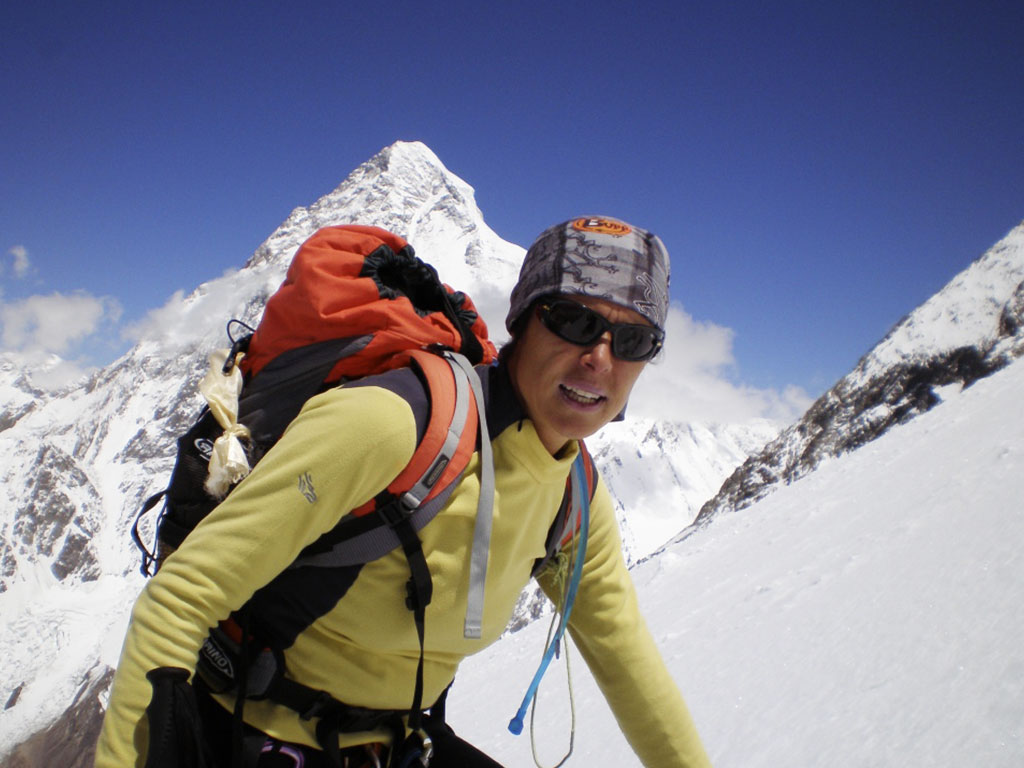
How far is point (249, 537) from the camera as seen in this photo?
5.02 ft

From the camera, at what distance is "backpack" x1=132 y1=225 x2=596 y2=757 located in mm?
1795

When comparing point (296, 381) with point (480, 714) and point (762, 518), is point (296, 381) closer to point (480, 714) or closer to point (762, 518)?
point (480, 714)

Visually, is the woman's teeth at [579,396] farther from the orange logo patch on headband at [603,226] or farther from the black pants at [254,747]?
the black pants at [254,747]

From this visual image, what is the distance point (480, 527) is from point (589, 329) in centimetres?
76

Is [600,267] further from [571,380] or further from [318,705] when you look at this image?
[318,705]

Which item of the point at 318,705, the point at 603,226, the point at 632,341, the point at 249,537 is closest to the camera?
the point at 249,537

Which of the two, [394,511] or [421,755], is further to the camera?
[421,755]

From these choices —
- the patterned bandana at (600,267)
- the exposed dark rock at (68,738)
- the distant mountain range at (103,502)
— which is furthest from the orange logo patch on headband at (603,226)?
the exposed dark rock at (68,738)

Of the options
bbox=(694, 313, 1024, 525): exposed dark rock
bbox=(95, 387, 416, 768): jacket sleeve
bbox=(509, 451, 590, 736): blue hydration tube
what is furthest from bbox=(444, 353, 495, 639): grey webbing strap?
bbox=(694, 313, 1024, 525): exposed dark rock

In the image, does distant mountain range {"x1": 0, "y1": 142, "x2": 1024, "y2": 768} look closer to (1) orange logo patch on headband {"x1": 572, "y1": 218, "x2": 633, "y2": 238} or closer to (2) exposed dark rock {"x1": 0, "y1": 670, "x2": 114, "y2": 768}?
(2) exposed dark rock {"x1": 0, "y1": 670, "x2": 114, "y2": 768}

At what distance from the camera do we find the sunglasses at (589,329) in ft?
6.77

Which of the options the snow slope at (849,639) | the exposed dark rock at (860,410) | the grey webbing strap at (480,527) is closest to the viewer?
the grey webbing strap at (480,527)

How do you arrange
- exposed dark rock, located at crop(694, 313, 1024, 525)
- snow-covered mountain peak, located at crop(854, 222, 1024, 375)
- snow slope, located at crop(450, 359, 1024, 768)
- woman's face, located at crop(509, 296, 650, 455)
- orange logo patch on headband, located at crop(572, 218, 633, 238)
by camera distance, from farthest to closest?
A: snow-covered mountain peak, located at crop(854, 222, 1024, 375) → exposed dark rock, located at crop(694, 313, 1024, 525) → snow slope, located at crop(450, 359, 1024, 768) → orange logo patch on headband, located at crop(572, 218, 633, 238) → woman's face, located at crop(509, 296, 650, 455)

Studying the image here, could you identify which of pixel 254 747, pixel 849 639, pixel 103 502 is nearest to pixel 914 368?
pixel 849 639
